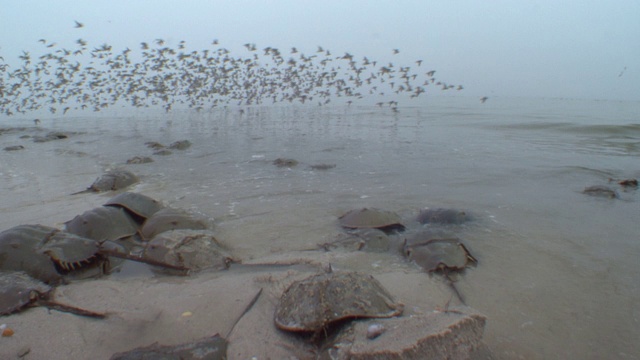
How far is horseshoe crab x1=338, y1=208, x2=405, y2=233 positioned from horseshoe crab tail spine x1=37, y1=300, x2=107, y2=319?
2.53 m

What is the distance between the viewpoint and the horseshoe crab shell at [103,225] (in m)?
4.03

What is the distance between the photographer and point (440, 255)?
3.34m

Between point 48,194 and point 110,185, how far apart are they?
0.93 meters

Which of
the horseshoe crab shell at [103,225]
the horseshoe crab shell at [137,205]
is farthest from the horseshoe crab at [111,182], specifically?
the horseshoe crab shell at [103,225]

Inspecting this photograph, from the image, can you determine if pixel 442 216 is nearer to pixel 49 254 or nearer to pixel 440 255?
pixel 440 255

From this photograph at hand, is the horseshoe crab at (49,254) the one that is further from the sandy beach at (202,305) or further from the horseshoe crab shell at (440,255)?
the horseshoe crab shell at (440,255)

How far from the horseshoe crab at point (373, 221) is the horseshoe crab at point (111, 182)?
13.8 feet

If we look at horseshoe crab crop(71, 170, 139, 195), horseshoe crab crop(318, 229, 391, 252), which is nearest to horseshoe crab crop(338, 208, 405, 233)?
horseshoe crab crop(318, 229, 391, 252)

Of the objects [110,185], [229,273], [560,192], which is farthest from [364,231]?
[110,185]

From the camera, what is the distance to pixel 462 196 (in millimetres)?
5699

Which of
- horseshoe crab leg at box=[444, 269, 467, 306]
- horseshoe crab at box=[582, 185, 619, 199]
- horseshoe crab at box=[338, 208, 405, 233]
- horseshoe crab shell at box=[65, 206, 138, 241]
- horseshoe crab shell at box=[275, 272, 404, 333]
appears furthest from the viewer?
horseshoe crab at box=[582, 185, 619, 199]

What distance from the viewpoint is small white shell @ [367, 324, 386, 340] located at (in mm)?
1996

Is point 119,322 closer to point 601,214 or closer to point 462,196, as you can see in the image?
point 462,196

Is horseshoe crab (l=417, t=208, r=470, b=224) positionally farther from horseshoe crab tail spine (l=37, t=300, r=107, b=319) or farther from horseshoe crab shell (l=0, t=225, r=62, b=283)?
horseshoe crab shell (l=0, t=225, r=62, b=283)
